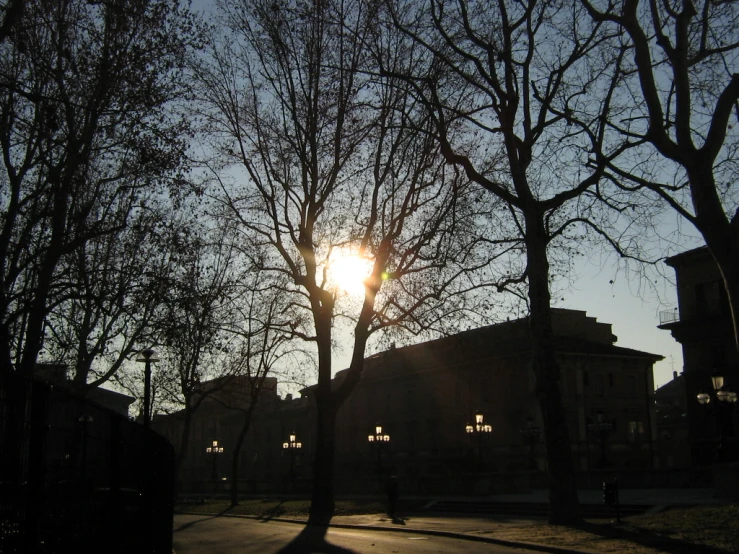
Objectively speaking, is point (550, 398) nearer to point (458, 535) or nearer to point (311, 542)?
point (458, 535)

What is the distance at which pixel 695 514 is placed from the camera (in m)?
17.5

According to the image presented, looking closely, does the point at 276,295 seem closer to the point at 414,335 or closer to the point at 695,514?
the point at 414,335

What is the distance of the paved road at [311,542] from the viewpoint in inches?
634

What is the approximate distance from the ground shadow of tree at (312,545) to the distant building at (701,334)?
35716 millimetres

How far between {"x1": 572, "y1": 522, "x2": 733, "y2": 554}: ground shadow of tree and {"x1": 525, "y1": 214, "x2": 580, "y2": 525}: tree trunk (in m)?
0.74

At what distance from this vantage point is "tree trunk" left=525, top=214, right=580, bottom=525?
18.5 metres

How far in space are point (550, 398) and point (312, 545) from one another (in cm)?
652

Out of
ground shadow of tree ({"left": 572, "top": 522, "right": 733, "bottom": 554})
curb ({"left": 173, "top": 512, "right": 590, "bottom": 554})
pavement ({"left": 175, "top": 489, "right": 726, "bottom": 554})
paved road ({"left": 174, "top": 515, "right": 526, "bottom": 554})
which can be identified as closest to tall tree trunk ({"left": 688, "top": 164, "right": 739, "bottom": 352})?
ground shadow of tree ({"left": 572, "top": 522, "right": 733, "bottom": 554})

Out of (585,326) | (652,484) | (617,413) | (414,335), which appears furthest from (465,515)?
(585,326)

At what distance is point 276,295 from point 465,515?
1168 cm

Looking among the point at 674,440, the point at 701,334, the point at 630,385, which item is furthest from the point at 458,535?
the point at 674,440

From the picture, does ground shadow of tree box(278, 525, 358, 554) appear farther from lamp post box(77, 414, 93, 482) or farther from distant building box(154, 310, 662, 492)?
distant building box(154, 310, 662, 492)

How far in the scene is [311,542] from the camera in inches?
734

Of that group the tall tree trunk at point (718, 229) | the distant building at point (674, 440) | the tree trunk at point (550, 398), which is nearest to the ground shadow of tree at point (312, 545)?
the tree trunk at point (550, 398)
